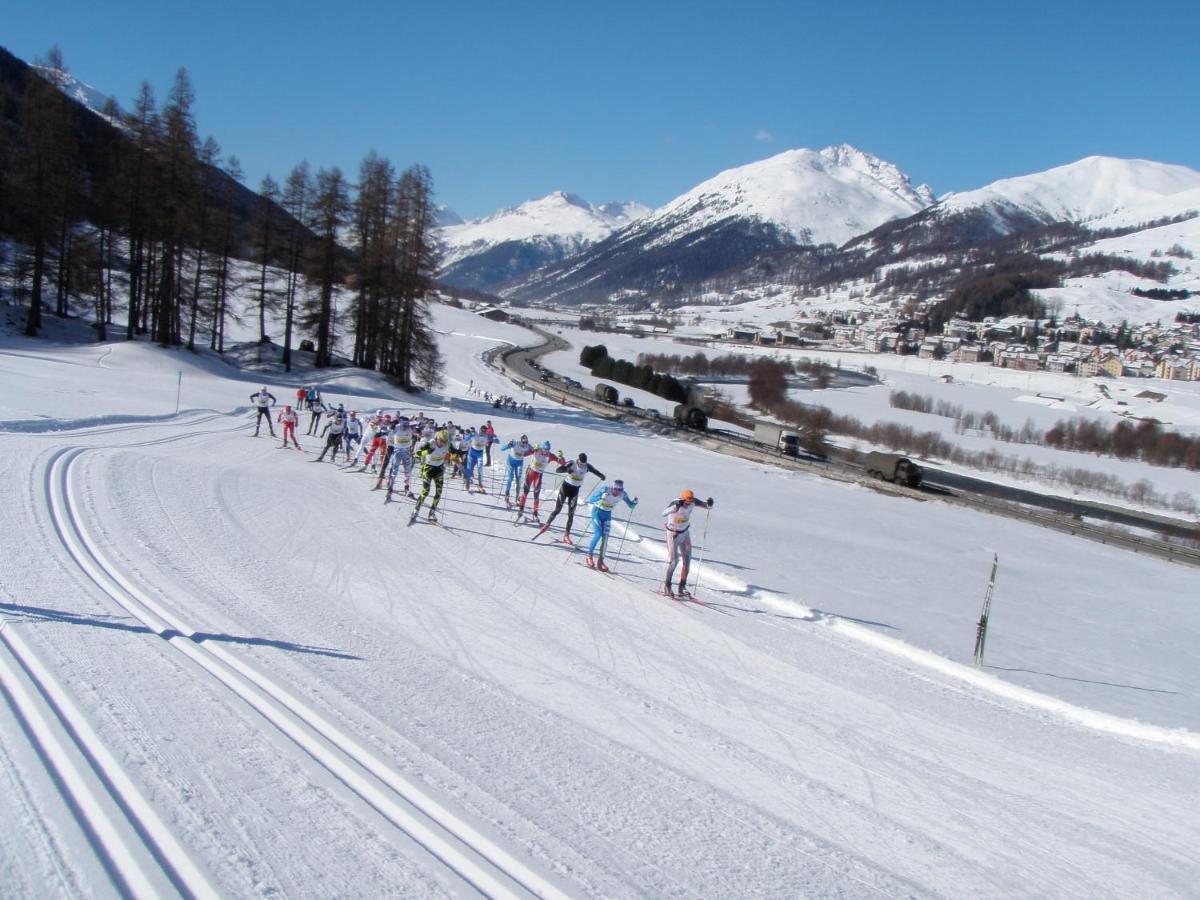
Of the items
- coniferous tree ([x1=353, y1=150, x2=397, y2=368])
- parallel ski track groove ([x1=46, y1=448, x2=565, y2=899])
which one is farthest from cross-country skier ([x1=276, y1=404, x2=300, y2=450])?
coniferous tree ([x1=353, y1=150, x2=397, y2=368])

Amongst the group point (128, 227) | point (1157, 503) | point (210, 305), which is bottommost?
point (1157, 503)

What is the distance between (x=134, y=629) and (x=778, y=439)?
136 feet

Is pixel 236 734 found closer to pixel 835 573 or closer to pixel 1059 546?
pixel 835 573

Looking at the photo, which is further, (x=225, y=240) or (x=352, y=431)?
(x=225, y=240)

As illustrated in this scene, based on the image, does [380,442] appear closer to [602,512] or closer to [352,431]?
[352,431]

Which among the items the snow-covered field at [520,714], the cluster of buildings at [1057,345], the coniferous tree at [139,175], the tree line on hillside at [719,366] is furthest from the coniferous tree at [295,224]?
the cluster of buildings at [1057,345]

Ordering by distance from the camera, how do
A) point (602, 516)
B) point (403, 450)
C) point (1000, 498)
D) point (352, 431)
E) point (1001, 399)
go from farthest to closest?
point (1001, 399) → point (1000, 498) → point (352, 431) → point (403, 450) → point (602, 516)

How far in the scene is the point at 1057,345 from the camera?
17000 centimetres

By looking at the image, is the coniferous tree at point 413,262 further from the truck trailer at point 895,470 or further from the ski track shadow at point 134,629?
the ski track shadow at point 134,629

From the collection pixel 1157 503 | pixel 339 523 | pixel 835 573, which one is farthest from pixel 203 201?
pixel 1157 503

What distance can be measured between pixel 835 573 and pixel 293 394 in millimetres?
28822

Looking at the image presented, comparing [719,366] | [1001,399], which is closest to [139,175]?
[719,366]

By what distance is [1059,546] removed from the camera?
1055 inches

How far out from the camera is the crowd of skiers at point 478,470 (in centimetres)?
1330
